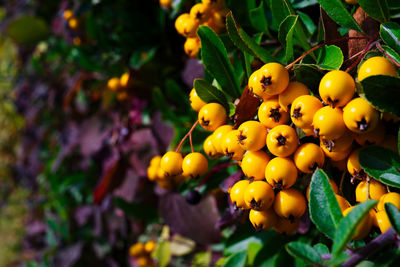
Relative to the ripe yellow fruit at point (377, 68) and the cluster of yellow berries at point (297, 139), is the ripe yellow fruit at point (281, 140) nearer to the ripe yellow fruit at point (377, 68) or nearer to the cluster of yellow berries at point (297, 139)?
the cluster of yellow berries at point (297, 139)

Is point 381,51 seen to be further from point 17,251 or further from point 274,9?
point 17,251

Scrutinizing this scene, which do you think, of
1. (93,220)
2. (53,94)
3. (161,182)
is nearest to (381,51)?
(161,182)

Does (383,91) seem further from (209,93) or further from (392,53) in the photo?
(209,93)

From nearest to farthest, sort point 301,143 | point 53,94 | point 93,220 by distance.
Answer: point 301,143 < point 93,220 < point 53,94

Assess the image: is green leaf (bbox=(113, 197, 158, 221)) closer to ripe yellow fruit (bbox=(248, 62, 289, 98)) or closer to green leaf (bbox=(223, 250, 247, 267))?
green leaf (bbox=(223, 250, 247, 267))

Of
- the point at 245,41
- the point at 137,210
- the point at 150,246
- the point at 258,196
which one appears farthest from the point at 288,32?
the point at 150,246

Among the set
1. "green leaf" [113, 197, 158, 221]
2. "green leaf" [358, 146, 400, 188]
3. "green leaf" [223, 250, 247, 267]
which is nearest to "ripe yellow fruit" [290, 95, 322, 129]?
"green leaf" [358, 146, 400, 188]

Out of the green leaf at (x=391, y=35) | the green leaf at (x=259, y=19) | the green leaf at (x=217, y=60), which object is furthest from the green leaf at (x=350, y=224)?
the green leaf at (x=259, y=19)
